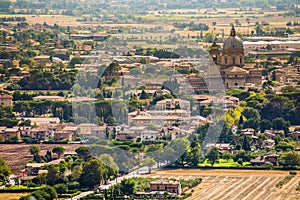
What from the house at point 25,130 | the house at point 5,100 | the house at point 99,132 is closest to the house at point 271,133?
the house at point 99,132

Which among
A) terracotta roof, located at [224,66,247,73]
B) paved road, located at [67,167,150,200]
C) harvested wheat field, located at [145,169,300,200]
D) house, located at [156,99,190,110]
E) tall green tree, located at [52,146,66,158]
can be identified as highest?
terracotta roof, located at [224,66,247,73]

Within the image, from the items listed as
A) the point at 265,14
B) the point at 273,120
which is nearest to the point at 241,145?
the point at 273,120

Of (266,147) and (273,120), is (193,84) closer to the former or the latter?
(273,120)

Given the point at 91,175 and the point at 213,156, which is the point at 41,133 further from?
the point at 91,175

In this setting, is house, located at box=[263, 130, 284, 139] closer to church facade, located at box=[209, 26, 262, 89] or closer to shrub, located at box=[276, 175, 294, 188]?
shrub, located at box=[276, 175, 294, 188]

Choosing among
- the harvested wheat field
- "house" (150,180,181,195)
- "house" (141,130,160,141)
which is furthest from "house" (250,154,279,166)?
"house" (150,180,181,195)

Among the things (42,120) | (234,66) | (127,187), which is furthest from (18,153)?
(234,66)
